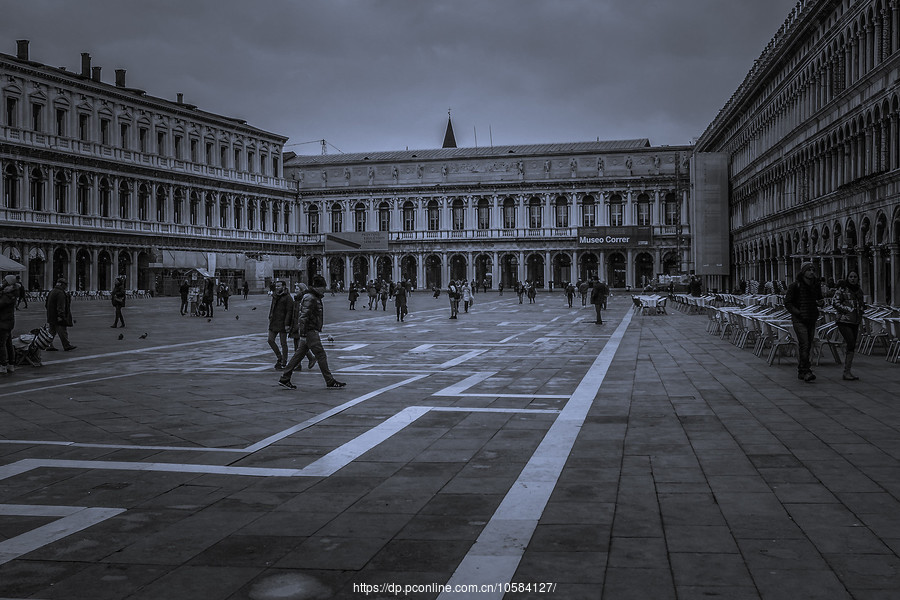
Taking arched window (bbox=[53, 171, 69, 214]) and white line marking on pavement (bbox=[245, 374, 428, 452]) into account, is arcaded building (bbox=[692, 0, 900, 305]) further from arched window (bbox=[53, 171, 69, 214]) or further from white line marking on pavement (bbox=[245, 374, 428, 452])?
arched window (bbox=[53, 171, 69, 214])

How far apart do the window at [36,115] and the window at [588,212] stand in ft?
160

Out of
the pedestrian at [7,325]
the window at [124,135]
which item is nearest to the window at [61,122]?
the window at [124,135]

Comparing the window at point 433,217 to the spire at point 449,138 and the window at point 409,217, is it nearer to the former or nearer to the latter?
the window at point 409,217

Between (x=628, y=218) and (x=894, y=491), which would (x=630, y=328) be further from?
(x=628, y=218)

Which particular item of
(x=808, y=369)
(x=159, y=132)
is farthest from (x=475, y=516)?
(x=159, y=132)

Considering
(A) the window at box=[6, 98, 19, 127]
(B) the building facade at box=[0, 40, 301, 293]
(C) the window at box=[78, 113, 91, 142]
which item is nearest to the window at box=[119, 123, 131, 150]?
(B) the building facade at box=[0, 40, 301, 293]

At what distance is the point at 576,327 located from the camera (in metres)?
27.7

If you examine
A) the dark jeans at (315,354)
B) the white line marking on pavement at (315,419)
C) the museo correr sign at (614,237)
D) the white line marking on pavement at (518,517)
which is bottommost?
the white line marking on pavement at (518,517)

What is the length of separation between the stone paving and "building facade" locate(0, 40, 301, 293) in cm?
4878

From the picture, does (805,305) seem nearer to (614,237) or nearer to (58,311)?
(58,311)

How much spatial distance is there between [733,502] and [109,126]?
65126 millimetres

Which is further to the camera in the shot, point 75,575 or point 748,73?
point 748,73

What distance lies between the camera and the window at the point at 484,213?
89250 mm

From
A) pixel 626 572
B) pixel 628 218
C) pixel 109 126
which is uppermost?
pixel 109 126
